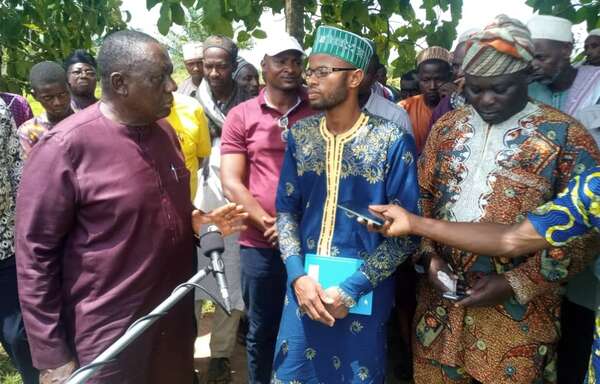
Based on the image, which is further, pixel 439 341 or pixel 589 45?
pixel 589 45

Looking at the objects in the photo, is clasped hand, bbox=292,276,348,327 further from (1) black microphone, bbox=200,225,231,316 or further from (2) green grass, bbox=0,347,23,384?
(2) green grass, bbox=0,347,23,384

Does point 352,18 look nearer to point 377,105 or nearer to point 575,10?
point 377,105

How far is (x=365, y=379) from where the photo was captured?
234 cm

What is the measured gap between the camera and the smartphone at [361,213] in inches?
80.4

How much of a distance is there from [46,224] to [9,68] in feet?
13.2

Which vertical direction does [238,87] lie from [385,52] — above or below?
below

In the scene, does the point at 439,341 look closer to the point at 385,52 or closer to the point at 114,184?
the point at 114,184

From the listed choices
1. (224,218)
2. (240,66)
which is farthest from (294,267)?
(240,66)

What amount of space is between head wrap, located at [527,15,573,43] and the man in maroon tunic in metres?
2.07

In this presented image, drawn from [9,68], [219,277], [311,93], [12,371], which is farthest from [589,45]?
[9,68]

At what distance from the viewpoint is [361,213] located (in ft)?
7.13

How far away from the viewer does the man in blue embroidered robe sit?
2273mm

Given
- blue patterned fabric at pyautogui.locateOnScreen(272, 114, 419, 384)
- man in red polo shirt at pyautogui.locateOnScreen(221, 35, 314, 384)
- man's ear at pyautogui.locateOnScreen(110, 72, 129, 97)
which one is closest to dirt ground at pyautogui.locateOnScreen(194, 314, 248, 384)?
man in red polo shirt at pyautogui.locateOnScreen(221, 35, 314, 384)

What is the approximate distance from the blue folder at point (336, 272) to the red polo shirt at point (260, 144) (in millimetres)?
635
